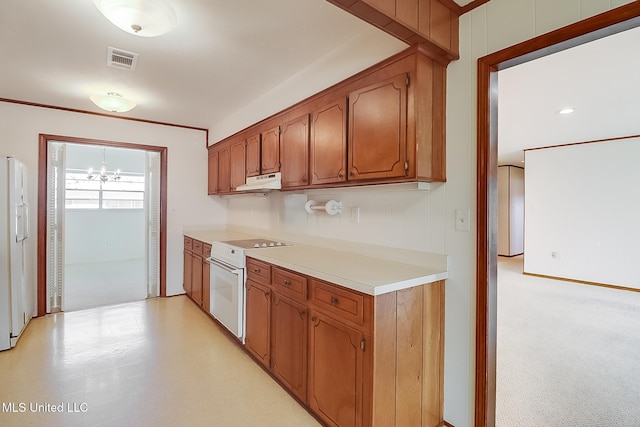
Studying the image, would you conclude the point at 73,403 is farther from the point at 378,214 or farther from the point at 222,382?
the point at 378,214

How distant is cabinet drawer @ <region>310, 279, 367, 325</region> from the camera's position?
4.99ft

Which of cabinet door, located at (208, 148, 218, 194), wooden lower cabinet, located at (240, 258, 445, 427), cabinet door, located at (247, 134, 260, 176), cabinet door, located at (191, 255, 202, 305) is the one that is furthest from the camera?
cabinet door, located at (208, 148, 218, 194)

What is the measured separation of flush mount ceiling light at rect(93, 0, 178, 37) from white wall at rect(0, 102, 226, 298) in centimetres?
279

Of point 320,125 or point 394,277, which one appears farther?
point 320,125

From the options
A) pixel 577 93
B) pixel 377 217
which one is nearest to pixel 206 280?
pixel 377 217

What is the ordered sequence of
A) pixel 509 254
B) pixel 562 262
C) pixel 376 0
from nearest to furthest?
pixel 376 0 → pixel 562 262 → pixel 509 254

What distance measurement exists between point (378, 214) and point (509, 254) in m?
7.26

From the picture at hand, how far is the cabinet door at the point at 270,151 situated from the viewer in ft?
9.21

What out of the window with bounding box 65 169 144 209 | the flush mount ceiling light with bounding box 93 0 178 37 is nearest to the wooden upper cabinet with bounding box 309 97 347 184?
the flush mount ceiling light with bounding box 93 0 178 37

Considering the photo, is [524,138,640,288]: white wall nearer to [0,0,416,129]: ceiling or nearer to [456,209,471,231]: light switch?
[456,209,471,231]: light switch

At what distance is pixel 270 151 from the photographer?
293 cm

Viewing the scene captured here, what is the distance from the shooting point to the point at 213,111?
3818 mm

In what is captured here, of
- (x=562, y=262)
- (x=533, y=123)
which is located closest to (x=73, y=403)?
(x=533, y=123)

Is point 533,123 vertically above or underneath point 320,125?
above
